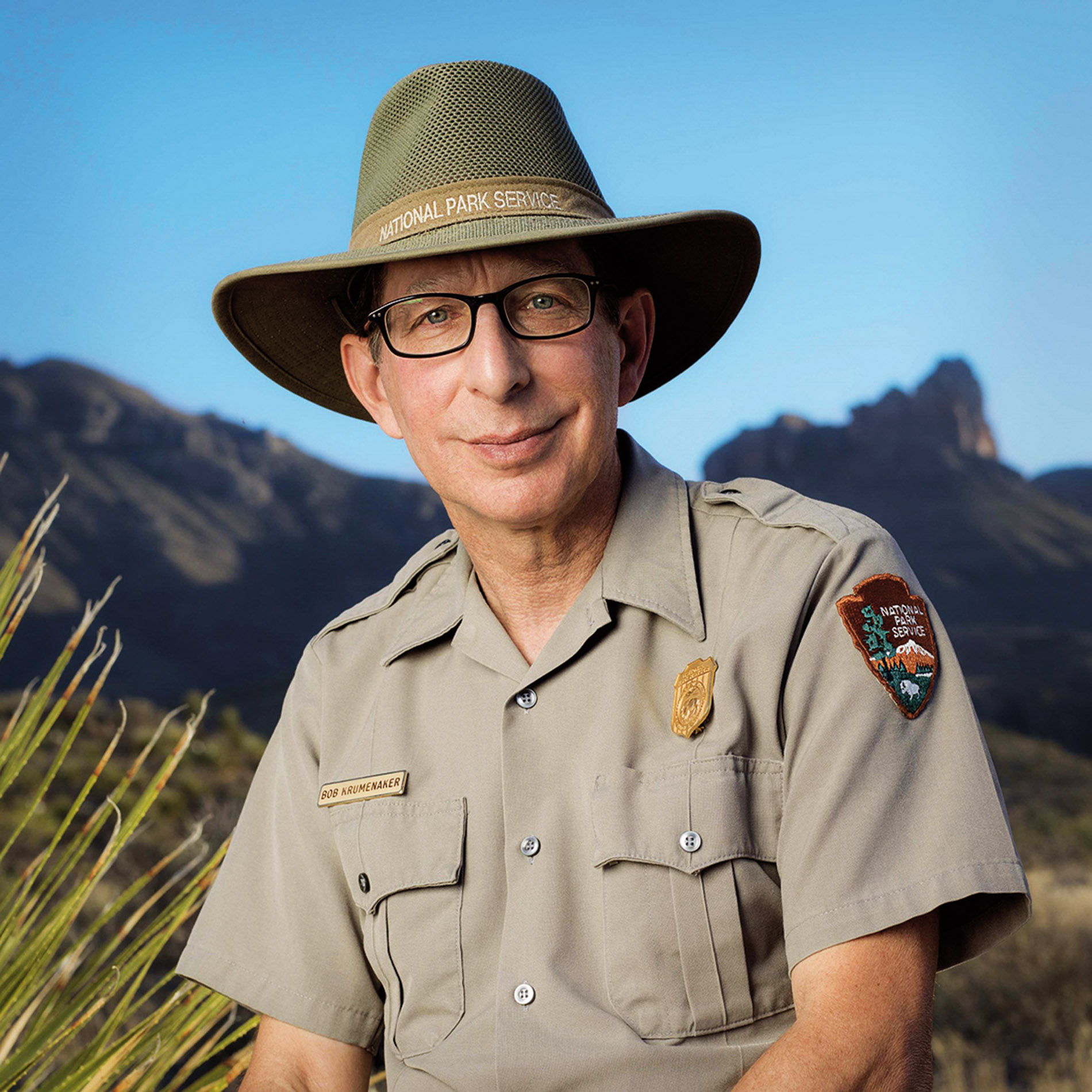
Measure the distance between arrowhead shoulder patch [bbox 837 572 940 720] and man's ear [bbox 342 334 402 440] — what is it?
0.95 m

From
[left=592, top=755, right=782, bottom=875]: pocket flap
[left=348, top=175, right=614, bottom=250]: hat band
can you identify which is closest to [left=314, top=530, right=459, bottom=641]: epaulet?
[left=348, top=175, right=614, bottom=250]: hat band

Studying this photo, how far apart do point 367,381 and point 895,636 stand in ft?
3.74

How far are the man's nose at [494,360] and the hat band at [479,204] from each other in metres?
0.19

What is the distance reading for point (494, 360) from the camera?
1.79 m

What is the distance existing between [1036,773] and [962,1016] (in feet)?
58.7

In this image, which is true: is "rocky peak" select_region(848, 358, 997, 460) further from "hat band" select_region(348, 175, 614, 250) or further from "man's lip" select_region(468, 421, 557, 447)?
"man's lip" select_region(468, 421, 557, 447)

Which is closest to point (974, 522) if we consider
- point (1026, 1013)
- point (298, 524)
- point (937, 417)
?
point (937, 417)

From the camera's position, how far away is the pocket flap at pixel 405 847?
1.83 m

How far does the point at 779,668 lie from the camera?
163cm

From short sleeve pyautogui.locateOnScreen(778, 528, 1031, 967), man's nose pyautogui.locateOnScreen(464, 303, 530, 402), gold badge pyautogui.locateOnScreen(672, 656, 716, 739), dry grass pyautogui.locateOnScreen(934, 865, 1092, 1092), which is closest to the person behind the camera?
short sleeve pyautogui.locateOnScreen(778, 528, 1031, 967)

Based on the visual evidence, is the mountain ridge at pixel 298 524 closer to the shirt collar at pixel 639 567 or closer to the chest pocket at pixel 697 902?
the shirt collar at pixel 639 567

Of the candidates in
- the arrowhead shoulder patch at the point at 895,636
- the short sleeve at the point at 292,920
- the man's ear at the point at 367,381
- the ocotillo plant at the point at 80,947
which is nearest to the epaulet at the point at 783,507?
the arrowhead shoulder patch at the point at 895,636

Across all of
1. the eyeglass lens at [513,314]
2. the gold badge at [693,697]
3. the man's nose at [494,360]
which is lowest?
the gold badge at [693,697]

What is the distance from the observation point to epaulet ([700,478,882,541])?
1.72 metres
